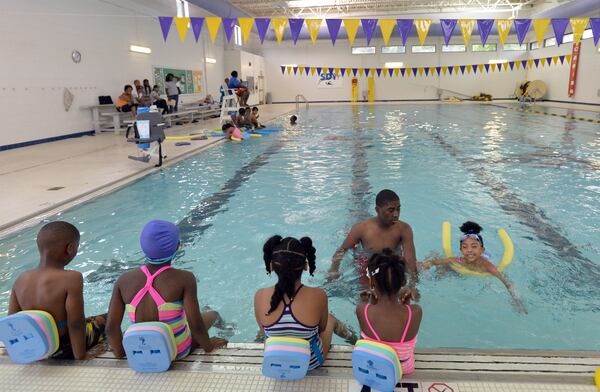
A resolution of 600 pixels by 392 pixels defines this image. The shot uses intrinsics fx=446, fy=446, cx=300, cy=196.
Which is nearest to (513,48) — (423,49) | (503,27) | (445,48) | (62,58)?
(445,48)

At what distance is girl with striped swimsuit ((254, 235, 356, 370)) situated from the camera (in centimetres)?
181

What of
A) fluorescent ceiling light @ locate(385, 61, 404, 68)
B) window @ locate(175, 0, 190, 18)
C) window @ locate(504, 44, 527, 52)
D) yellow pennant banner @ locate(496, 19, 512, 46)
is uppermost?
window @ locate(175, 0, 190, 18)

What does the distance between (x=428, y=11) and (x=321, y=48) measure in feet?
25.0

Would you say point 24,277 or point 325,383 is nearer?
point 325,383

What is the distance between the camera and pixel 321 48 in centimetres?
3050

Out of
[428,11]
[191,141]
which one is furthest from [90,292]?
[428,11]

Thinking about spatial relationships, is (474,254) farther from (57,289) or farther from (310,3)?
(310,3)

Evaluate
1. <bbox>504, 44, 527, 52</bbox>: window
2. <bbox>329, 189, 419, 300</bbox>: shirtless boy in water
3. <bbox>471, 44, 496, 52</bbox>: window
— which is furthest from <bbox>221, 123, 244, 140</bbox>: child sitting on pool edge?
<bbox>504, 44, 527, 52</bbox>: window

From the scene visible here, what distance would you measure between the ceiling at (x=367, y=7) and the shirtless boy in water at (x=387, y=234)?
20501 mm

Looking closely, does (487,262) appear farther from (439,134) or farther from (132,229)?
(439,134)

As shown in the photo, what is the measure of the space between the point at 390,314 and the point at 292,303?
40cm

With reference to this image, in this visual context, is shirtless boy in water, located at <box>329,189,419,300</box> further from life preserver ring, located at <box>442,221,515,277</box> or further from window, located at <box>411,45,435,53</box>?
window, located at <box>411,45,435,53</box>

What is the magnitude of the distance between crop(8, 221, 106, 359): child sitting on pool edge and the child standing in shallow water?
129 cm

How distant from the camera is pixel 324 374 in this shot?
191 centimetres
